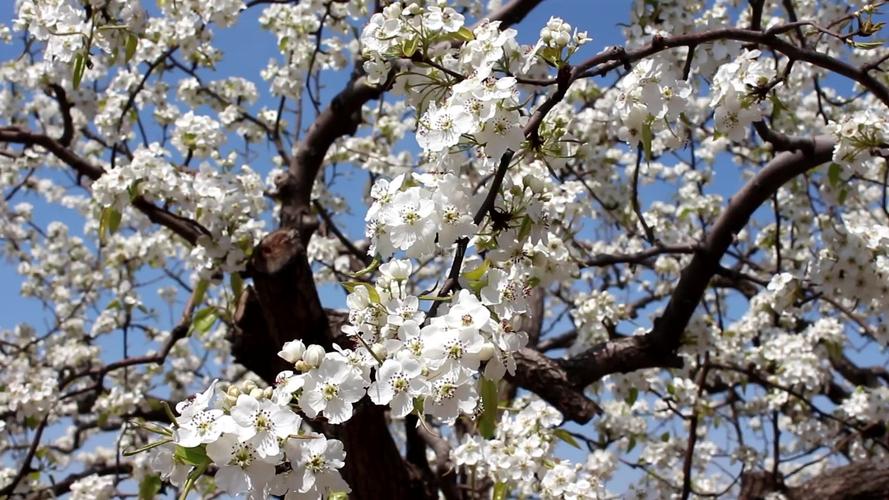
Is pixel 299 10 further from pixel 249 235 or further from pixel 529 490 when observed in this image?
pixel 529 490

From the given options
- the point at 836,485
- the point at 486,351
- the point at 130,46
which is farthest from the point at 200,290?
the point at 836,485

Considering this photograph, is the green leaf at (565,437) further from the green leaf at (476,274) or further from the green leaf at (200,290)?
the green leaf at (200,290)

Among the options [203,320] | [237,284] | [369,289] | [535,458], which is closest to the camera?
[369,289]

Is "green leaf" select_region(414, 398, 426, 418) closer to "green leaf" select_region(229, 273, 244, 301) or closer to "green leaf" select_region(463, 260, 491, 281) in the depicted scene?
"green leaf" select_region(463, 260, 491, 281)

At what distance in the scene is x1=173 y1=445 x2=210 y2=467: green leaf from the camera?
1254 mm

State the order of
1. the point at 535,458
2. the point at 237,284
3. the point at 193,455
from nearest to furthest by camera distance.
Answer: the point at 193,455, the point at 535,458, the point at 237,284

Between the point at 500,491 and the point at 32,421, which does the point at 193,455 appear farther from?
the point at 32,421

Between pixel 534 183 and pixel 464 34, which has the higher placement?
pixel 464 34

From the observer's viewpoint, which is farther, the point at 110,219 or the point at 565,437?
the point at 110,219

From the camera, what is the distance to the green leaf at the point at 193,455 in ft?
4.11

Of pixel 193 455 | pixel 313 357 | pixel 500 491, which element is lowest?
pixel 193 455

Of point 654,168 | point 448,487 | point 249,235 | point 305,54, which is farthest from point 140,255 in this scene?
point 654,168

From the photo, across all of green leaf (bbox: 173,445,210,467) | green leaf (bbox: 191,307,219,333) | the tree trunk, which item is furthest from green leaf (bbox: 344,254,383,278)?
green leaf (bbox: 191,307,219,333)

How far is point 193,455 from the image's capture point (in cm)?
126
